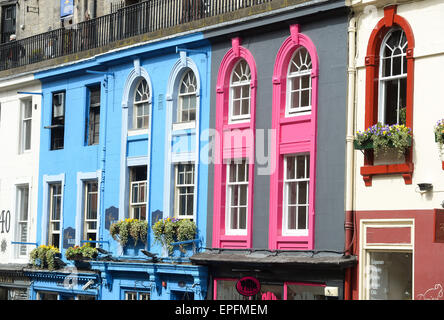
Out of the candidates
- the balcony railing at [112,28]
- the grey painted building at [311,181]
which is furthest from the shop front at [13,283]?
the grey painted building at [311,181]

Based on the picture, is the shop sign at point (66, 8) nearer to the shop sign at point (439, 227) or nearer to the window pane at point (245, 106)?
the window pane at point (245, 106)

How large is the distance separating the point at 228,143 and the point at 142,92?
14.8 ft

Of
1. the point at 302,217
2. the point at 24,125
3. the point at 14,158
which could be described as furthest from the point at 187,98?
the point at 14,158

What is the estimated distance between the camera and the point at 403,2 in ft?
72.4

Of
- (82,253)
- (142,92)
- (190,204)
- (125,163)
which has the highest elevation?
(142,92)

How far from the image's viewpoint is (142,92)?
29.6 m

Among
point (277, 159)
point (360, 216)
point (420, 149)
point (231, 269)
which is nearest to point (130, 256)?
point (231, 269)

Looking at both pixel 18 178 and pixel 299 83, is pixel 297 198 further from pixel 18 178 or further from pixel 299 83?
pixel 18 178

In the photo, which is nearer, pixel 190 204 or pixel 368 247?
pixel 368 247

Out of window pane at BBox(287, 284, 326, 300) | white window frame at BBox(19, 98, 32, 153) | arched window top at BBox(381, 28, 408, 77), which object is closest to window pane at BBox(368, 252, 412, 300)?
window pane at BBox(287, 284, 326, 300)

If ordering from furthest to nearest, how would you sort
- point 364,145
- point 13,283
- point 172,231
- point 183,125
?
point 13,283, point 183,125, point 172,231, point 364,145

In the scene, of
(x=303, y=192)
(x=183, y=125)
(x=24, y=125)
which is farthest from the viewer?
(x=24, y=125)
